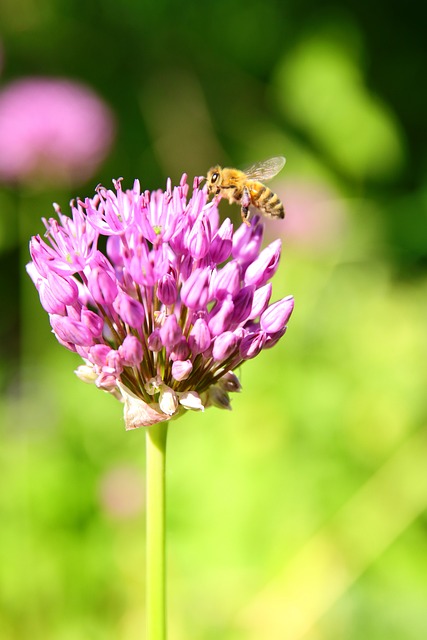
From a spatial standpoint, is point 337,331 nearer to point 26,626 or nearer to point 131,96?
point 26,626

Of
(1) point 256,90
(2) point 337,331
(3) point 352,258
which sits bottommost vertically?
(2) point 337,331

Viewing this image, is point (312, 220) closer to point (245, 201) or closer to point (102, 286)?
point (245, 201)

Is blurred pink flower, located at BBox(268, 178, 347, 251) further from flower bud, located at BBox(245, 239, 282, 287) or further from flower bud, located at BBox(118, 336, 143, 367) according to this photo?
flower bud, located at BBox(118, 336, 143, 367)

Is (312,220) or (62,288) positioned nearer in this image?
(62,288)

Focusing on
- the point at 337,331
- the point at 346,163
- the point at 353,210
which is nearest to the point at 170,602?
the point at 337,331

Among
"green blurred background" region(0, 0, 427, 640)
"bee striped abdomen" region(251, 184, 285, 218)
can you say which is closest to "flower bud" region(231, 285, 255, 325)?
"bee striped abdomen" region(251, 184, 285, 218)

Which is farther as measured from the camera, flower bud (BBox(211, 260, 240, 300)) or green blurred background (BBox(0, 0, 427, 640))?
green blurred background (BBox(0, 0, 427, 640))

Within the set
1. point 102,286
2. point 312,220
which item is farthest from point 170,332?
point 312,220
